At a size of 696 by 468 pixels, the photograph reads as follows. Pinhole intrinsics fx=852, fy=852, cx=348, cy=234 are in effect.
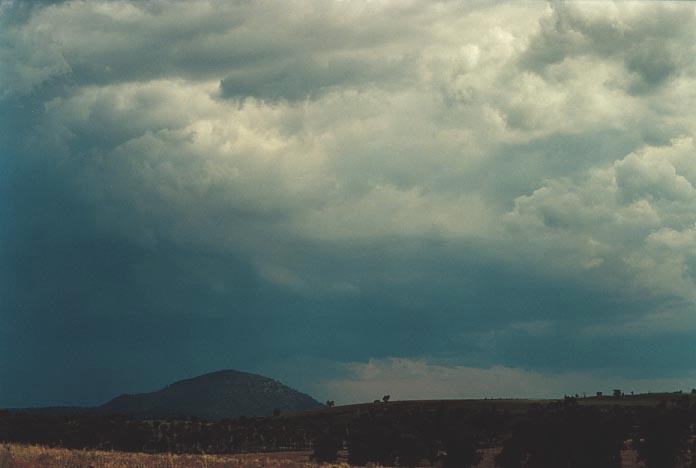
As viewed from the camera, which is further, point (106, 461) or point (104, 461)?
point (106, 461)

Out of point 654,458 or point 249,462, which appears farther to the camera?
point 654,458

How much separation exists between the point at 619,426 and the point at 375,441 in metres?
36.1

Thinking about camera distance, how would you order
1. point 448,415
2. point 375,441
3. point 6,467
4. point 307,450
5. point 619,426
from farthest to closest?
point 307,450 → point 448,415 → point 375,441 → point 619,426 → point 6,467

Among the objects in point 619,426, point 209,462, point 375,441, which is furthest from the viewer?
point 375,441

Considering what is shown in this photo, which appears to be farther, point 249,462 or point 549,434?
point 549,434

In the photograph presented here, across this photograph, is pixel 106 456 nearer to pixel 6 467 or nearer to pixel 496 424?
pixel 6 467

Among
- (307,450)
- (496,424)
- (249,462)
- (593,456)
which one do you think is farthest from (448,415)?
(249,462)

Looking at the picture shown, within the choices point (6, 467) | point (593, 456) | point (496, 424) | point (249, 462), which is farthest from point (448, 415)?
point (6, 467)

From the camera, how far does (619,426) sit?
117438 mm

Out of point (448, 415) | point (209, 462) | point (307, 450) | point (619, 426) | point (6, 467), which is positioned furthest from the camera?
point (307, 450)

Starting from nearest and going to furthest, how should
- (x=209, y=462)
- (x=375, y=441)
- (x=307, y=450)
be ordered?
(x=209, y=462) < (x=375, y=441) < (x=307, y=450)

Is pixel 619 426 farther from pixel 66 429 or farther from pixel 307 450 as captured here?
pixel 66 429

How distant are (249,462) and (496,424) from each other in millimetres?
134357

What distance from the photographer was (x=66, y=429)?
188m
